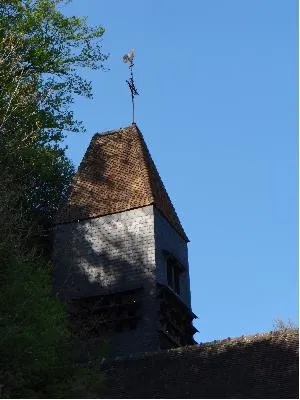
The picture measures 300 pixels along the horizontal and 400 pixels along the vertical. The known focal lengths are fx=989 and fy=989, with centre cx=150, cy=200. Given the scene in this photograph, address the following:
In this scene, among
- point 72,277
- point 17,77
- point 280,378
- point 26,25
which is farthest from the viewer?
point 26,25

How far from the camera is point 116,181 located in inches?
1404

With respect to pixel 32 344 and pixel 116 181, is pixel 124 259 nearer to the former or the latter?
pixel 116 181

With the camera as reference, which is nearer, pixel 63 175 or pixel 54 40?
pixel 54 40

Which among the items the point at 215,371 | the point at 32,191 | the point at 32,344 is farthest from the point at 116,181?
the point at 32,344

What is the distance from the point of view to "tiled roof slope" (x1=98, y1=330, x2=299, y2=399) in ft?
81.9

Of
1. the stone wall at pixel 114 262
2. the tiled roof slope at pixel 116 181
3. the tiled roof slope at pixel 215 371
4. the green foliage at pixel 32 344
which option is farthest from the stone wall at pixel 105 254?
the green foliage at pixel 32 344

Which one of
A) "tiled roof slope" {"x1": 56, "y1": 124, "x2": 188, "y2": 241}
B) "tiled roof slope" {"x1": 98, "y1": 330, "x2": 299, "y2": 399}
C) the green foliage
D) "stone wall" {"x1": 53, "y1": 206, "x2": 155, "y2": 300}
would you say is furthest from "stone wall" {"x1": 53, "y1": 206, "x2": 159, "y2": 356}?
the green foliage

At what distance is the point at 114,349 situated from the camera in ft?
100

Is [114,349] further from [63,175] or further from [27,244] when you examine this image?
[63,175]

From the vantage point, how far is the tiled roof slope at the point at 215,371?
25.0 m

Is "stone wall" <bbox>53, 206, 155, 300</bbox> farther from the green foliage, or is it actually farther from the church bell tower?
the green foliage

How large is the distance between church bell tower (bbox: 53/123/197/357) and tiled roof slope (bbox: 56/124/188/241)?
0.04 metres

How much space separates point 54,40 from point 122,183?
5.81 meters

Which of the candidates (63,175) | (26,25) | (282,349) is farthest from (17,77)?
(282,349)
